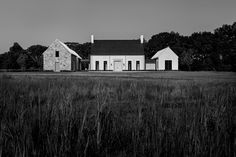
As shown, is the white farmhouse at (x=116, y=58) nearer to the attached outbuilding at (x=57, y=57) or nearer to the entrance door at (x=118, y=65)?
the entrance door at (x=118, y=65)

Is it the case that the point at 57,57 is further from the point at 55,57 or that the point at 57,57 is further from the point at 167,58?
the point at 167,58

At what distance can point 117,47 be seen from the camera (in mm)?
42219

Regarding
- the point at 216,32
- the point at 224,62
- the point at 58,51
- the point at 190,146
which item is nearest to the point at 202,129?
the point at 190,146

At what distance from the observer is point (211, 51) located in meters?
46.5

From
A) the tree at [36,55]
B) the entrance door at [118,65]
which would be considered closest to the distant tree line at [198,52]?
the tree at [36,55]

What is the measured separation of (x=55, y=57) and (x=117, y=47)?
1114cm

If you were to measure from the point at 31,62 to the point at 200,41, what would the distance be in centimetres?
3387

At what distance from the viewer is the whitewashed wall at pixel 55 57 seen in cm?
3681

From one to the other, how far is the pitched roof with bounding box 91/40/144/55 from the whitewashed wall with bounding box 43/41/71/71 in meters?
5.55

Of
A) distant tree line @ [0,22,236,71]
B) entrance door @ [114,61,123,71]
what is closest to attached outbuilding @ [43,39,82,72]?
distant tree line @ [0,22,236,71]

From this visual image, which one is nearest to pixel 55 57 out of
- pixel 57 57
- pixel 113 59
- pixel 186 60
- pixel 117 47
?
pixel 57 57

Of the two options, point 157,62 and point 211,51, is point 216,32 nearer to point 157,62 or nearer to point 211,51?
point 211,51

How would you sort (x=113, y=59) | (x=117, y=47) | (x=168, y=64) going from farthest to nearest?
(x=117, y=47)
(x=113, y=59)
(x=168, y=64)

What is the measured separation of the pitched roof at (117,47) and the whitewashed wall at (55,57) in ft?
18.2
